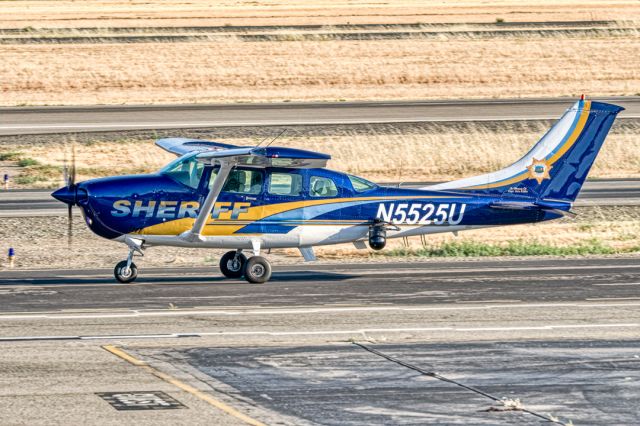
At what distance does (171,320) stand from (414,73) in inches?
1774

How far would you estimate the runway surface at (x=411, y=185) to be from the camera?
33.7 m

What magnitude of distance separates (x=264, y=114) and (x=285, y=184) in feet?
93.1

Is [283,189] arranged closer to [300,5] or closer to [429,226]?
[429,226]

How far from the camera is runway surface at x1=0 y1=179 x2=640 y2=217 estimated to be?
33.7 m

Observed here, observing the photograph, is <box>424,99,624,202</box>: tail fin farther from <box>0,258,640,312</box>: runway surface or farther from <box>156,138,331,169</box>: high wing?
<box>156,138,331,169</box>: high wing

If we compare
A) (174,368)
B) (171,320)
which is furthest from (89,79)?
(174,368)

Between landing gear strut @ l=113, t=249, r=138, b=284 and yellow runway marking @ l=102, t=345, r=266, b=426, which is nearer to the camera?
yellow runway marking @ l=102, t=345, r=266, b=426

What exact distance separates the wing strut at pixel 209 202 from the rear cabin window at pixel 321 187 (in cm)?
174

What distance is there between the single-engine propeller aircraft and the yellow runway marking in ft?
19.4

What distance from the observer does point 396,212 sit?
24.1 m

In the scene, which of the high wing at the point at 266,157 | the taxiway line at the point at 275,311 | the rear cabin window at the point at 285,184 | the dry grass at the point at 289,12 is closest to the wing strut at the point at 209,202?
the high wing at the point at 266,157

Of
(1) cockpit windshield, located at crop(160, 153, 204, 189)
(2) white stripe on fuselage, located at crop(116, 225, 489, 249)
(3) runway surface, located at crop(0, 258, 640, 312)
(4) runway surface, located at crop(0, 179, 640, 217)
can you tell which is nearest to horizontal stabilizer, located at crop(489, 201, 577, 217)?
(2) white stripe on fuselage, located at crop(116, 225, 489, 249)

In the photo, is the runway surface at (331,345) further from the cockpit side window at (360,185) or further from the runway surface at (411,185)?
the runway surface at (411,185)

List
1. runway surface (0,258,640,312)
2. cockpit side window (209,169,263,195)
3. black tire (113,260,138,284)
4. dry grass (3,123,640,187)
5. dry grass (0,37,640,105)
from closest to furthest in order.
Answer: runway surface (0,258,640,312), cockpit side window (209,169,263,195), black tire (113,260,138,284), dry grass (3,123,640,187), dry grass (0,37,640,105)
